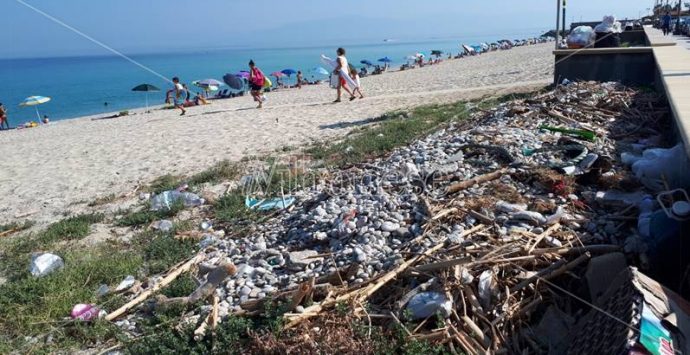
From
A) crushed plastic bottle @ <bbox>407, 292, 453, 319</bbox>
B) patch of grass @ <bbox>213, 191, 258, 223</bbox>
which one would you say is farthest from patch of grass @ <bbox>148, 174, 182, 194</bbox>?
crushed plastic bottle @ <bbox>407, 292, 453, 319</bbox>

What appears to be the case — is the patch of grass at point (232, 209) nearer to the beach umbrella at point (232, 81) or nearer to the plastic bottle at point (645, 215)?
the plastic bottle at point (645, 215)

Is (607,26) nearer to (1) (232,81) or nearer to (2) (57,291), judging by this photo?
(2) (57,291)

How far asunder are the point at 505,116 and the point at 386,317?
5.57 metres

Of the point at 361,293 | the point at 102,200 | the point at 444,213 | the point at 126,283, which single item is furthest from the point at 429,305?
the point at 102,200

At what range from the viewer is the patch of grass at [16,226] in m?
7.36

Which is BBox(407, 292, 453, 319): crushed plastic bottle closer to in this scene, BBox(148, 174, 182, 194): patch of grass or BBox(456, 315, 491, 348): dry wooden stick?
BBox(456, 315, 491, 348): dry wooden stick

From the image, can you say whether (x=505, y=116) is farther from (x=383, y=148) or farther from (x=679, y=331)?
(x=679, y=331)

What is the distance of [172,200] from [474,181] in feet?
13.6

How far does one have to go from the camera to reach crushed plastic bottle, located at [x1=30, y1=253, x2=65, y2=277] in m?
5.49

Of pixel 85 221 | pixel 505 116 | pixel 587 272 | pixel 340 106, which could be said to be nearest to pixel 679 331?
pixel 587 272

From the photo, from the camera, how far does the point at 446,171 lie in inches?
232

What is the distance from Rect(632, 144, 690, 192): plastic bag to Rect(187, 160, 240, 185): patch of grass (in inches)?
229

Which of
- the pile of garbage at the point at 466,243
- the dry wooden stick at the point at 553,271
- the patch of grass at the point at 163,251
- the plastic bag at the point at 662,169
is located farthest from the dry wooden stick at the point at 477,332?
the patch of grass at the point at 163,251

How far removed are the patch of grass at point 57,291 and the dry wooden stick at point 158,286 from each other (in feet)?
0.84
